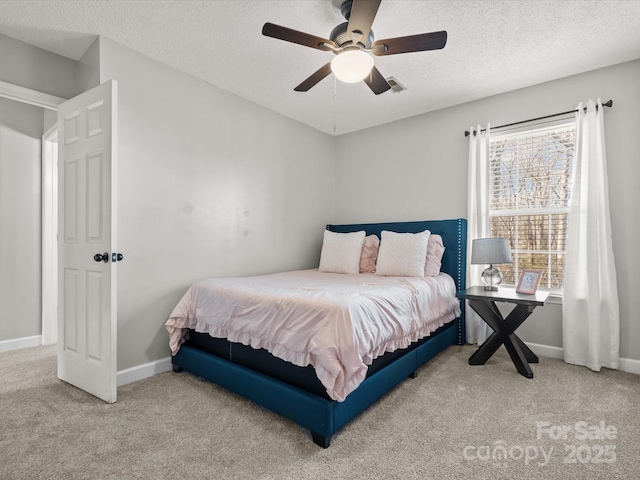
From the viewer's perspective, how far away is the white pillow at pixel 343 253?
3.71 metres

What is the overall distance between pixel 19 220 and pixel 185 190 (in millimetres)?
1938

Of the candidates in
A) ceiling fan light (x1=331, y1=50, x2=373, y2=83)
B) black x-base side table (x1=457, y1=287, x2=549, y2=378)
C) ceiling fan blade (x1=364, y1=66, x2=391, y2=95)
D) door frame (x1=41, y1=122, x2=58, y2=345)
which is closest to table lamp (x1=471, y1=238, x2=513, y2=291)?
black x-base side table (x1=457, y1=287, x2=549, y2=378)

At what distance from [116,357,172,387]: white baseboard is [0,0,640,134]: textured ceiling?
250cm

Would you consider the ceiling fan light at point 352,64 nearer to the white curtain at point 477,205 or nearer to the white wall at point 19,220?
the white curtain at point 477,205

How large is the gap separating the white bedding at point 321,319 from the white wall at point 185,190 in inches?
10.9

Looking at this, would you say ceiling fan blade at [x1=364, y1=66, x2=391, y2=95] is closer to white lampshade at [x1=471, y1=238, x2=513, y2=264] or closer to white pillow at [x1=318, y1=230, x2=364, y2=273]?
white lampshade at [x1=471, y1=238, x2=513, y2=264]

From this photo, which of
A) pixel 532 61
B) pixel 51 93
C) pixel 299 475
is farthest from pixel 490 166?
pixel 51 93

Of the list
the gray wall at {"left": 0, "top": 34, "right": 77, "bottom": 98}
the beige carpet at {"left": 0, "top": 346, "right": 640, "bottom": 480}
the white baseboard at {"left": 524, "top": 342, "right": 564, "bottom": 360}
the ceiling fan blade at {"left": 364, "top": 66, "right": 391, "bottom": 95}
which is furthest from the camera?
the white baseboard at {"left": 524, "top": 342, "right": 564, "bottom": 360}

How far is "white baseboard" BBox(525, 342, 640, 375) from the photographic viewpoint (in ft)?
8.80

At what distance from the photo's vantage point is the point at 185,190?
2.94 m

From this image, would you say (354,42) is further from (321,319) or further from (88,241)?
(88,241)

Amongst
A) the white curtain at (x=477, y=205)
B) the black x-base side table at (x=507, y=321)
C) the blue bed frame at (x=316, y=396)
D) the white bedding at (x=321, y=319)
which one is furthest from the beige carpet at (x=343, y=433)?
the white curtain at (x=477, y=205)

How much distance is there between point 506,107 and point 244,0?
269cm

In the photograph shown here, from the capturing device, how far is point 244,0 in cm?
207
